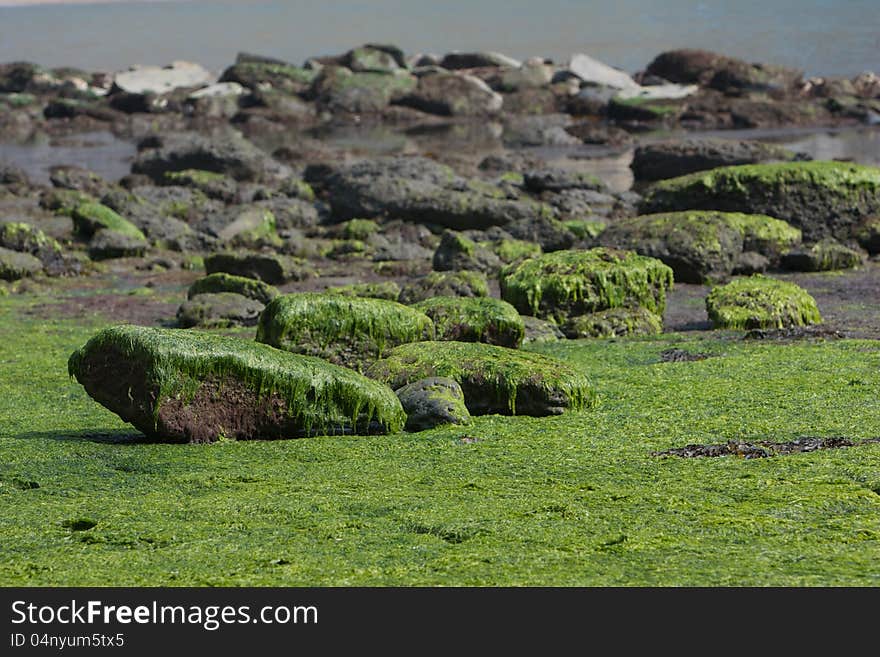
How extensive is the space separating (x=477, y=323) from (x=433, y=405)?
4.03 metres

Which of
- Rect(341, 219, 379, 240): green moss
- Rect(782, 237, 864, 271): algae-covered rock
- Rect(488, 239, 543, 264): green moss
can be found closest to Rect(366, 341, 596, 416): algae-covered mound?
Rect(782, 237, 864, 271): algae-covered rock

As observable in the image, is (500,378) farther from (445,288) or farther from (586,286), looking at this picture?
(445,288)

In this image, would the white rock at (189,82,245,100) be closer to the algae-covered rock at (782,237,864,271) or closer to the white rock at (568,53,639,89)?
the white rock at (568,53,639,89)

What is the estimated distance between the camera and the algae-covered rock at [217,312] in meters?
20.6

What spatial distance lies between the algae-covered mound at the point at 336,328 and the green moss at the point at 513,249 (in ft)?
40.3

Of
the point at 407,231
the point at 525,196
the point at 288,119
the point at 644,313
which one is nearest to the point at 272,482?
the point at 644,313

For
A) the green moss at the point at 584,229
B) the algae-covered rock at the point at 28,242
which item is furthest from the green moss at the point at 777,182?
the algae-covered rock at the point at 28,242

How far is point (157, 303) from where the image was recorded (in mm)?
23484

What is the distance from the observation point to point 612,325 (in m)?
19.3

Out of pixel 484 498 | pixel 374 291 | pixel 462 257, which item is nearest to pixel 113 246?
pixel 462 257

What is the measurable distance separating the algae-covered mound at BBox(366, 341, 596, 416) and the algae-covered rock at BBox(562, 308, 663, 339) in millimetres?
5411

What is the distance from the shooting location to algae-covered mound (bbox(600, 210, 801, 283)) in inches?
957
